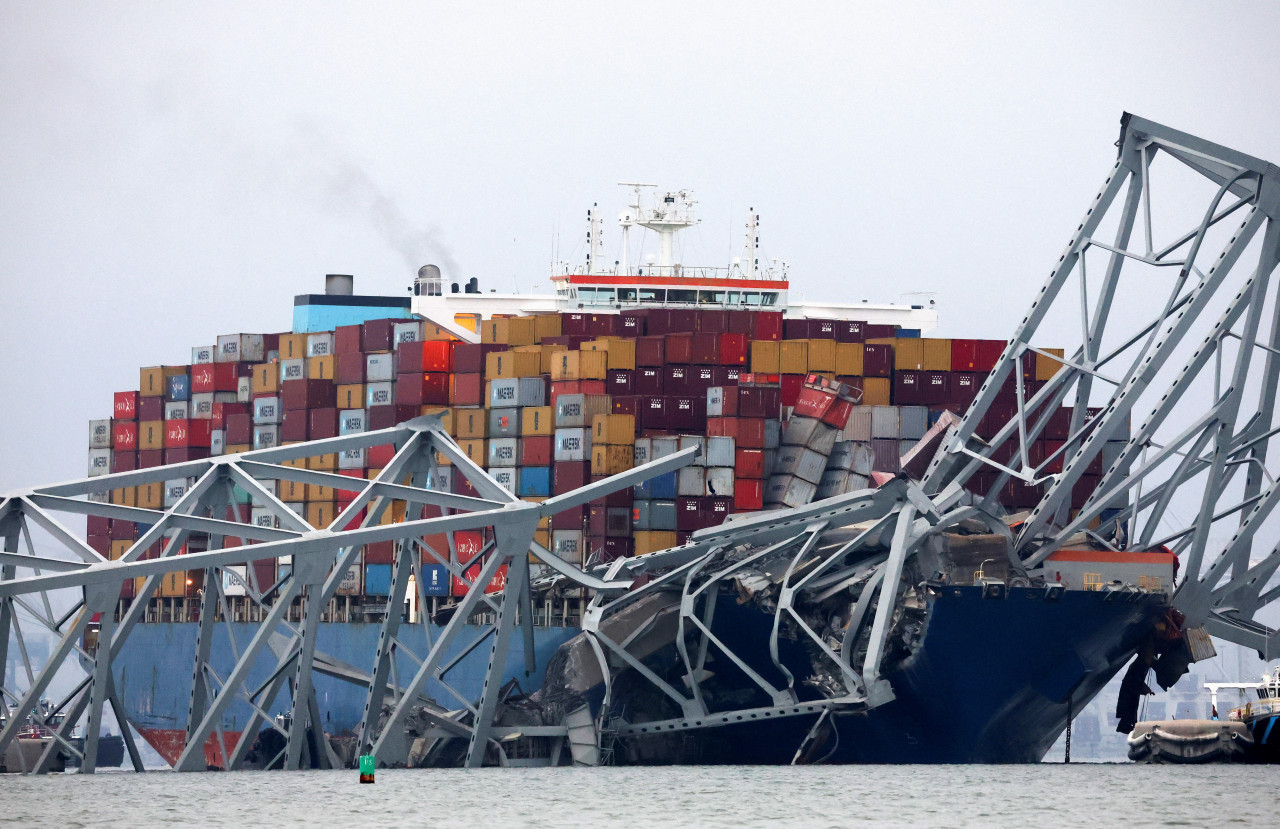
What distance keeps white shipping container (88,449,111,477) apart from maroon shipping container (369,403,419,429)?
15.3 m

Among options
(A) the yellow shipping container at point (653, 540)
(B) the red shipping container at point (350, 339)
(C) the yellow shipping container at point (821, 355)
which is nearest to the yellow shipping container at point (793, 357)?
(C) the yellow shipping container at point (821, 355)

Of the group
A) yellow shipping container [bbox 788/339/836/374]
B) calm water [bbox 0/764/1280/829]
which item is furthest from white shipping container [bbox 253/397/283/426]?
calm water [bbox 0/764/1280/829]

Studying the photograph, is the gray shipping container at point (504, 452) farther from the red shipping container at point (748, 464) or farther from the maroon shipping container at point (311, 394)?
the maroon shipping container at point (311, 394)

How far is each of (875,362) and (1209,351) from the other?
53.9ft

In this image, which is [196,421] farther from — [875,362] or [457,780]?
[457,780]

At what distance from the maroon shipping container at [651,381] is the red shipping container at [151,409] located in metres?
23.7

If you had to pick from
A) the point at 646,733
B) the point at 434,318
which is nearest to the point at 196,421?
the point at 434,318

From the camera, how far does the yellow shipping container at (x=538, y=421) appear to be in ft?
192

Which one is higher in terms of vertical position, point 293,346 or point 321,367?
point 293,346

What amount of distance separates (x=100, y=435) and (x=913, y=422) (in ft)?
113

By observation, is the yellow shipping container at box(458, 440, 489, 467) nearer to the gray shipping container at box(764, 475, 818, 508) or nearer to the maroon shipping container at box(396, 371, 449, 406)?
the maroon shipping container at box(396, 371, 449, 406)

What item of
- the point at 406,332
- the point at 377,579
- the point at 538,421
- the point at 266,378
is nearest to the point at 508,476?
the point at 538,421

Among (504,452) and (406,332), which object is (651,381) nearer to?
(504,452)

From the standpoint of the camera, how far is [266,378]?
227ft
